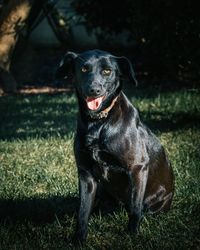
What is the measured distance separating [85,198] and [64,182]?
4.86 feet

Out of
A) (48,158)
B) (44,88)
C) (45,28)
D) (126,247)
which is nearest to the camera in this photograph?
(126,247)

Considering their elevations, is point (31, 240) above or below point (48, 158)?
above

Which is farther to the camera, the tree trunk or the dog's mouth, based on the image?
the tree trunk

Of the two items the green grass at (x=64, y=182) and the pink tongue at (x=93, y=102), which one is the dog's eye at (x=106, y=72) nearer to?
the pink tongue at (x=93, y=102)

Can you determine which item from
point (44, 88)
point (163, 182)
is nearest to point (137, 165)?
point (163, 182)

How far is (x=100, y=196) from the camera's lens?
4.98m

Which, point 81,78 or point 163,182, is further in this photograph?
point 163,182

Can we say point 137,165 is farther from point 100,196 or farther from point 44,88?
point 44,88

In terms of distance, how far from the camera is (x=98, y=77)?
4332mm

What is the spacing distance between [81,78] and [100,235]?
1295 millimetres

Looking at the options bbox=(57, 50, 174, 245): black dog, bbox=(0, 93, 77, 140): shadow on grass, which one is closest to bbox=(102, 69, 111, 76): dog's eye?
bbox=(57, 50, 174, 245): black dog

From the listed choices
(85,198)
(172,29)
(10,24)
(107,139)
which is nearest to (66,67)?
(107,139)

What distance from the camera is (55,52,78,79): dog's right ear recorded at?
4639mm

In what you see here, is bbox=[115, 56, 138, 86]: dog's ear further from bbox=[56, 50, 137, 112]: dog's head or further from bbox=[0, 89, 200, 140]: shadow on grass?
bbox=[0, 89, 200, 140]: shadow on grass
